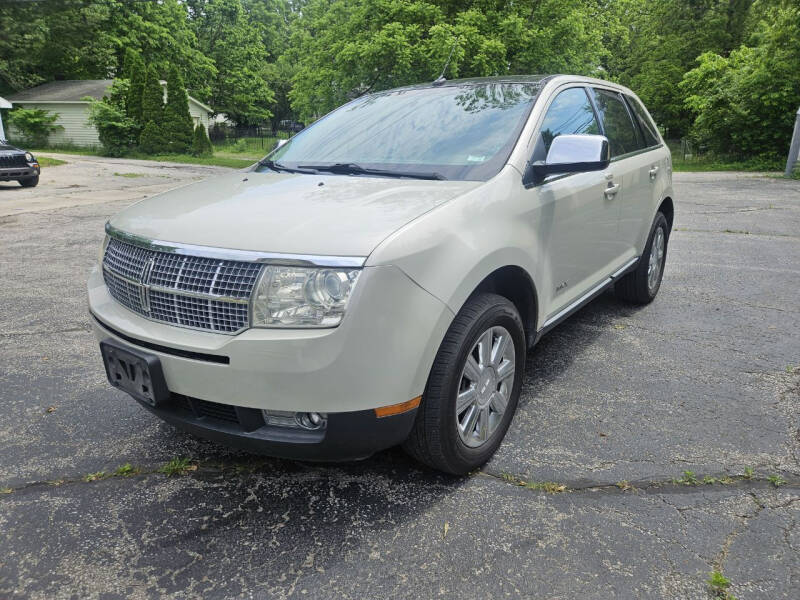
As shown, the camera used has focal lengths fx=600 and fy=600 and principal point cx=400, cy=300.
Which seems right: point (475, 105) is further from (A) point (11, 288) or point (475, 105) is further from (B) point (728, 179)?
(B) point (728, 179)

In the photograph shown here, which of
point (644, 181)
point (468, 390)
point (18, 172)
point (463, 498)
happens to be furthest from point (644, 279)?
point (18, 172)

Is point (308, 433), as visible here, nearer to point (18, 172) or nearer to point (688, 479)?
point (688, 479)

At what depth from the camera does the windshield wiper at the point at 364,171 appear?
2.81m

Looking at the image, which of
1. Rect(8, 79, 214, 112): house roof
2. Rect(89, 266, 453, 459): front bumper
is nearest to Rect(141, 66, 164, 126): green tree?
Rect(8, 79, 214, 112): house roof

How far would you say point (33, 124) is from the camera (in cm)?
3681

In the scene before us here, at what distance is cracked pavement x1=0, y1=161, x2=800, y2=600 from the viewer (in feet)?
6.81

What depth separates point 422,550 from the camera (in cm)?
220

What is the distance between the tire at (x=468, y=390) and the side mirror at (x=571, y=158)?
0.70 m

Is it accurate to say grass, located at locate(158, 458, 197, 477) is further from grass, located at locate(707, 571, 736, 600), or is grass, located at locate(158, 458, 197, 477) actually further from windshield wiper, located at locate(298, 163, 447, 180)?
grass, located at locate(707, 571, 736, 600)

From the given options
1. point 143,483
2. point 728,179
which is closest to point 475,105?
point 143,483

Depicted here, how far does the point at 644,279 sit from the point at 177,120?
3035 cm

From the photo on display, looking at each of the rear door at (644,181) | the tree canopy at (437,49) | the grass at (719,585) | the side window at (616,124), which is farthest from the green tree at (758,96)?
the grass at (719,585)

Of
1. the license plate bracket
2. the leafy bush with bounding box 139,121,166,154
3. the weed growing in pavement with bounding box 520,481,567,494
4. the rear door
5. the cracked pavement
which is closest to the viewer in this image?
the cracked pavement

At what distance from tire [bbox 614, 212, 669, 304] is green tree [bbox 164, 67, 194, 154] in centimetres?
2982
